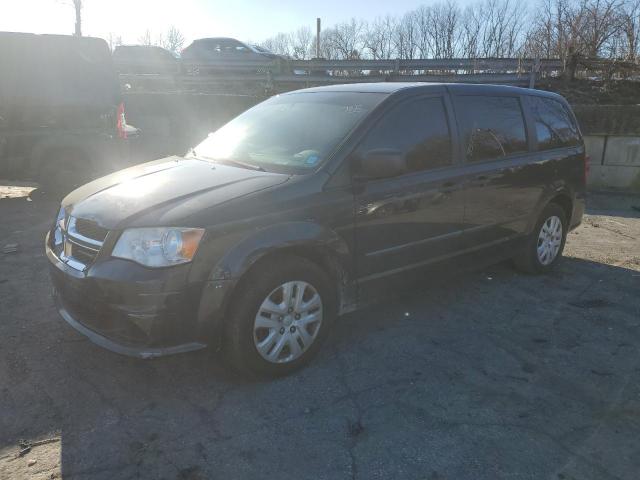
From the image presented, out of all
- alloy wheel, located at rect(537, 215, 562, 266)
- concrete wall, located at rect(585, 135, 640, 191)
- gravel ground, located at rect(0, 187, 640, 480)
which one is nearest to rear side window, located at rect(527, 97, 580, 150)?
alloy wheel, located at rect(537, 215, 562, 266)

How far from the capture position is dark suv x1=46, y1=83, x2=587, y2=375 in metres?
2.80

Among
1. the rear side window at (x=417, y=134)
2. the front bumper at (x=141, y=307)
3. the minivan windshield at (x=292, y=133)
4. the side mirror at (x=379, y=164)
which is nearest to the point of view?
the front bumper at (x=141, y=307)

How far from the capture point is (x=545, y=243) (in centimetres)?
530

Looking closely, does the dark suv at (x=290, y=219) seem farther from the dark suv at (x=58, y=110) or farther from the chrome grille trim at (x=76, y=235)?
the dark suv at (x=58, y=110)

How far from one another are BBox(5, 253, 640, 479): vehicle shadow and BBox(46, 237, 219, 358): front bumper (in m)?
0.36

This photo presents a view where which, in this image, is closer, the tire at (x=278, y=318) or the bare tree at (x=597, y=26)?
the tire at (x=278, y=318)

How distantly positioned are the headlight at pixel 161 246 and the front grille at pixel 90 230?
22 centimetres

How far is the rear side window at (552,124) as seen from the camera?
4.99m

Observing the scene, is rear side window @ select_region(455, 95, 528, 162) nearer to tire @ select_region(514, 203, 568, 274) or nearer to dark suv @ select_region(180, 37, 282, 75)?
tire @ select_region(514, 203, 568, 274)

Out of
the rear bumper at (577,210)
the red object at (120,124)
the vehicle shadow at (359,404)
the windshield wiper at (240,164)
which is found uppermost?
the red object at (120,124)

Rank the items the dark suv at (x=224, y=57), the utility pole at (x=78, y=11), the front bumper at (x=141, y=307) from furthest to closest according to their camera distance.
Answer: the utility pole at (x=78, y=11)
the dark suv at (x=224, y=57)
the front bumper at (x=141, y=307)

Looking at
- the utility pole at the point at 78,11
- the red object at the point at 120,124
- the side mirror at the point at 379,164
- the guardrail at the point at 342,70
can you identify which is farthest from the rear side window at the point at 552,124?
the utility pole at the point at 78,11

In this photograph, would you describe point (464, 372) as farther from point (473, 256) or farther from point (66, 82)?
point (66, 82)

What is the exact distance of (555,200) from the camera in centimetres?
531
